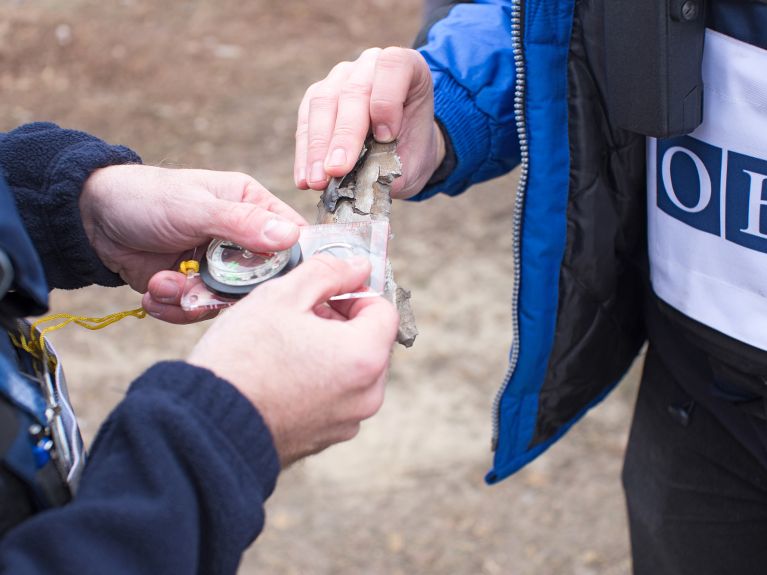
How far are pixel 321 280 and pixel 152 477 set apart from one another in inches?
17.1

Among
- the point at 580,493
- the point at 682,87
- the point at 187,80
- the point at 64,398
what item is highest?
the point at 682,87

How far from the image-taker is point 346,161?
66.7 inches

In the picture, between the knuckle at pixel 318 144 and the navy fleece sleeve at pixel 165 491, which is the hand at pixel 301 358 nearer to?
the navy fleece sleeve at pixel 165 491

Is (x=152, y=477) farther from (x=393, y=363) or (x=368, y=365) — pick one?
(x=393, y=363)

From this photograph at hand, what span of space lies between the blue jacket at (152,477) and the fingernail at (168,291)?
48 cm

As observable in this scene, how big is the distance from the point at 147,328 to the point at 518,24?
126 inches

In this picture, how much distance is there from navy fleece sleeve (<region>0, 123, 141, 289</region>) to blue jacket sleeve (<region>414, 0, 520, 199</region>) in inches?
31.7

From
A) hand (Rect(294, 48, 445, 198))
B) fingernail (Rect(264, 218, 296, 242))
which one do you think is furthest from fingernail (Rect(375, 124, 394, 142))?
fingernail (Rect(264, 218, 296, 242))

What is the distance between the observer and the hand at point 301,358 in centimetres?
119

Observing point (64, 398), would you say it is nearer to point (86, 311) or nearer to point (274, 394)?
point (274, 394)

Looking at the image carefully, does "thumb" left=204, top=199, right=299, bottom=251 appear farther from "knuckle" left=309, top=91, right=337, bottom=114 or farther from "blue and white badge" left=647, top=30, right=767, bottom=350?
"blue and white badge" left=647, top=30, right=767, bottom=350

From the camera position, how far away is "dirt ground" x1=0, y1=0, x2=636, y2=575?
11.0 ft

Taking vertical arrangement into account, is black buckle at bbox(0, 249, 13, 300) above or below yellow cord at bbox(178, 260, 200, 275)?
above

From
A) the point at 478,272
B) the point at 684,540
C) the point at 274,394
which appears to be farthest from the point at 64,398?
the point at 478,272
